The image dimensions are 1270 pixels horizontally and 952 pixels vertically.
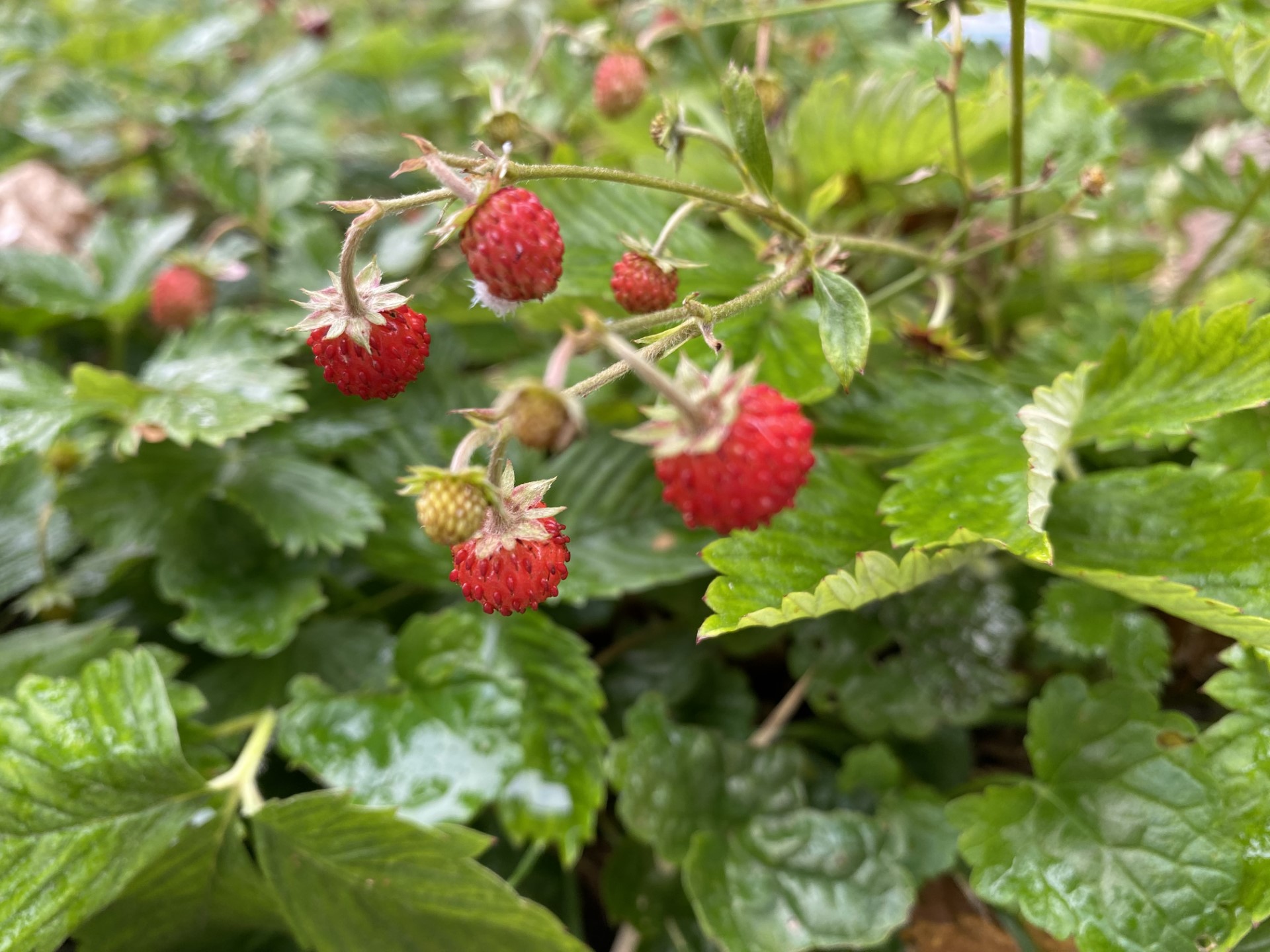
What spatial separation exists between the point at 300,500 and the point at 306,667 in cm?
18

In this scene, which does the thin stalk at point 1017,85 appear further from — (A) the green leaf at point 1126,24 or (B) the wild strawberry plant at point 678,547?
(A) the green leaf at point 1126,24

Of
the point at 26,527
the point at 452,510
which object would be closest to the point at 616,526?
the point at 452,510

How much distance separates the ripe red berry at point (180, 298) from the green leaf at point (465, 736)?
0.51 metres

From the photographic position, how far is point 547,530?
1.66ft

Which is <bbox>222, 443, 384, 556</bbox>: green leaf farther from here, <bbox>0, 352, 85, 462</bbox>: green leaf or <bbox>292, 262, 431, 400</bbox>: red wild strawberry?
<bbox>292, 262, 431, 400</bbox>: red wild strawberry

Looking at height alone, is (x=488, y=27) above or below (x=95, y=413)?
above

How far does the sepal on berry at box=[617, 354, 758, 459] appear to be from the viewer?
1.39 ft

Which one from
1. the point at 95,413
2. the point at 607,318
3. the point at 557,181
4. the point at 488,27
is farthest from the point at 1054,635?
the point at 488,27

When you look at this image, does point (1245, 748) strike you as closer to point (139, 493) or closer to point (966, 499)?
point (966, 499)

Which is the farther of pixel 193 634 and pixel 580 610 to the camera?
pixel 580 610

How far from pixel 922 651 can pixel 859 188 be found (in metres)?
0.52

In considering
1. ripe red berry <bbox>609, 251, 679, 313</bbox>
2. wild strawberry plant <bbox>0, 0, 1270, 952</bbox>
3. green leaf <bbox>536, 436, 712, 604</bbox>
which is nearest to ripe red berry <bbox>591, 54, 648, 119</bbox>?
wild strawberry plant <bbox>0, 0, 1270, 952</bbox>

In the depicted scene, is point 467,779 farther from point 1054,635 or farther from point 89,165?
point 89,165

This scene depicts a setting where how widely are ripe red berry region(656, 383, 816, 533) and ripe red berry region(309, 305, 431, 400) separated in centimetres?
18
